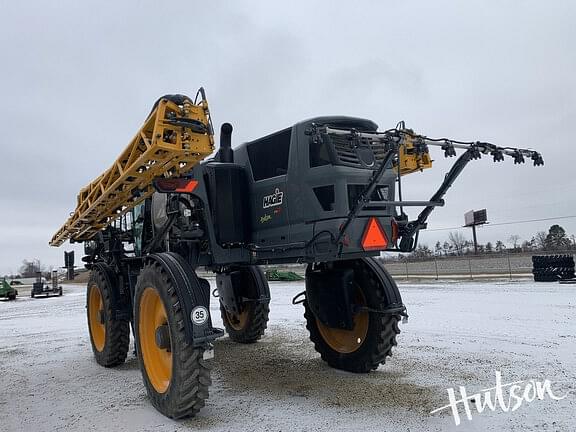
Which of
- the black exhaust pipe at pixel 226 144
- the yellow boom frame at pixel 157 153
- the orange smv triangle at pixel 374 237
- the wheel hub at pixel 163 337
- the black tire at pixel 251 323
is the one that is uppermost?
the black exhaust pipe at pixel 226 144

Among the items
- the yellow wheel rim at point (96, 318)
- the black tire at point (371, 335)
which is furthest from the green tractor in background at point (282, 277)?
the black tire at point (371, 335)

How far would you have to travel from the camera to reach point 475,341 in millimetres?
7703

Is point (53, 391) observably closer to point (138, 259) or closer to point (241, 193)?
point (138, 259)

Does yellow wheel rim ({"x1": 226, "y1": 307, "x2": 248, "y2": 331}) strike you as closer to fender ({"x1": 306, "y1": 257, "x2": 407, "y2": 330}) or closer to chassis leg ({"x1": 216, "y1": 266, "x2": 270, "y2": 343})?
chassis leg ({"x1": 216, "y1": 266, "x2": 270, "y2": 343})

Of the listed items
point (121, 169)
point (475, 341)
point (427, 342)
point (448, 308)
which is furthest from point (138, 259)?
point (448, 308)

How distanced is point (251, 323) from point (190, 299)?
402 centimetres

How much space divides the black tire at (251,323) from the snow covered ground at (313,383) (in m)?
0.24

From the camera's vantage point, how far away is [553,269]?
1888 centimetres

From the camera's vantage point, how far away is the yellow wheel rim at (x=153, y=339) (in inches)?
204

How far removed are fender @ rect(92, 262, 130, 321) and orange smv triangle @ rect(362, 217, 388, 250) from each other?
406 cm

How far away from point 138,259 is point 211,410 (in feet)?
9.11

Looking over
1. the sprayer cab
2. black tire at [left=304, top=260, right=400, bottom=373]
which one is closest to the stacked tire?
black tire at [left=304, top=260, right=400, bottom=373]

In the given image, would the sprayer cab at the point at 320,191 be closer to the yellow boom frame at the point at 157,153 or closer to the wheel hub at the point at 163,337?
the yellow boom frame at the point at 157,153

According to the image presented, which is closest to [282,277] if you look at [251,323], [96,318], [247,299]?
[251,323]
